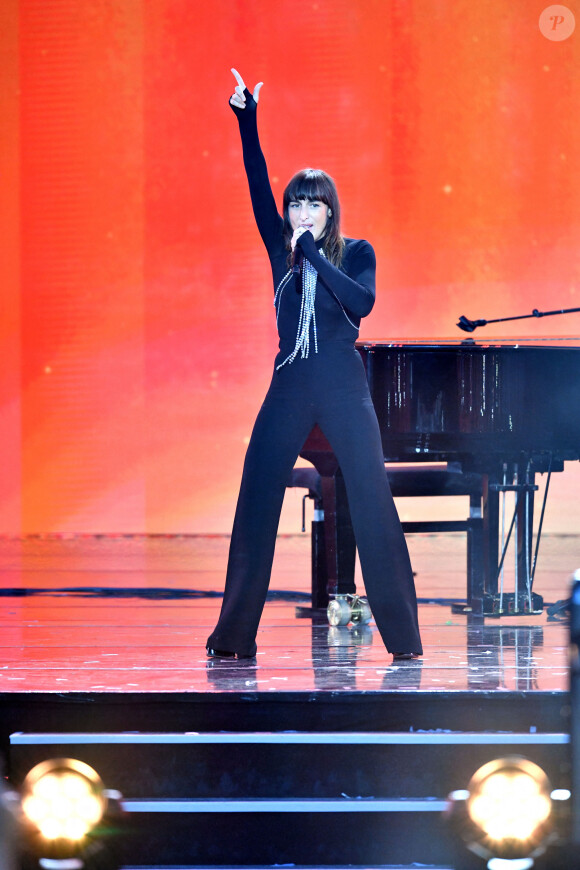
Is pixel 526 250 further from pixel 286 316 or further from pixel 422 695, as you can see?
pixel 422 695

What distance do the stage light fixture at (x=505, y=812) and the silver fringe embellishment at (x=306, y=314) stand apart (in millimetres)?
1184

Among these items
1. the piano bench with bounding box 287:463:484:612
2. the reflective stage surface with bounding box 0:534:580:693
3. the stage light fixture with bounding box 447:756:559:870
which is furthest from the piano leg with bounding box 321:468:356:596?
the stage light fixture with bounding box 447:756:559:870

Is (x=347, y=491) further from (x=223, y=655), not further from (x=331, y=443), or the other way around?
(x=223, y=655)

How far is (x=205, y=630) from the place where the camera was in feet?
11.6

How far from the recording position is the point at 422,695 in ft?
7.30

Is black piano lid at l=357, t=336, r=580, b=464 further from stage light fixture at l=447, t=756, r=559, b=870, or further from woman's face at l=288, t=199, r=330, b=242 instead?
stage light fixture at l=447, t=756, r=559, b=870

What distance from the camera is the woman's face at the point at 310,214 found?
2766 millimetres

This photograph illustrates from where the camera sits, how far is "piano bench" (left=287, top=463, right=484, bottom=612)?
13.1ft

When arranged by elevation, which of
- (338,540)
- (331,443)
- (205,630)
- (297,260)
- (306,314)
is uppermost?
(297,260)

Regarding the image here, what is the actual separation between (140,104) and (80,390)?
1693mm

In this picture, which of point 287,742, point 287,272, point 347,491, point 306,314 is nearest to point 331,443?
point 347,491

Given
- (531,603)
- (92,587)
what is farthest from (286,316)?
(92,587)

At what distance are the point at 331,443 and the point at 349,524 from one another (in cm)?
125

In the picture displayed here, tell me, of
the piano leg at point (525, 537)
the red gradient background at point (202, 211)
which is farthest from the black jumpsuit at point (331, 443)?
the red gradient background at point (202, 211)
